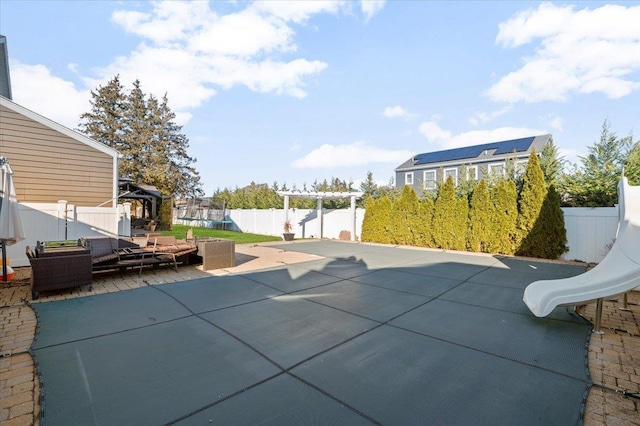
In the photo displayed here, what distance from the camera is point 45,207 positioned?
774cm

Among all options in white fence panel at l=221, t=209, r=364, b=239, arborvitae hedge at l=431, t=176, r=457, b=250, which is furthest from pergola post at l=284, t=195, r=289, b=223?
arborvitae hedge at l=431, t=176, r=457, b=250

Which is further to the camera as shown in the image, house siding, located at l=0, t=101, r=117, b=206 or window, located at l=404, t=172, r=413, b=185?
window, located at l=404, t=172, r=413, b=185

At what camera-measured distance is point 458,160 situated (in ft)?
83.6

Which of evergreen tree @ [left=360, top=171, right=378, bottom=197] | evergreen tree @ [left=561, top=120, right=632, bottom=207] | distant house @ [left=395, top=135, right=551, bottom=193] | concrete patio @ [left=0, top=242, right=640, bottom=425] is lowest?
concrete patio @ [left=0, top=242, right=640, bottom=425]

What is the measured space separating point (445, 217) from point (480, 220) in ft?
4.59

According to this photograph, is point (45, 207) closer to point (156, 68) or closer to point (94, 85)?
point (156, 68)

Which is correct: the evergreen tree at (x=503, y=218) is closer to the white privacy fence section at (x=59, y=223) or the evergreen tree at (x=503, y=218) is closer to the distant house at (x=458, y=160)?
the distant house at (x=458, y=160)

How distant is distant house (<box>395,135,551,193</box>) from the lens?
2300cm

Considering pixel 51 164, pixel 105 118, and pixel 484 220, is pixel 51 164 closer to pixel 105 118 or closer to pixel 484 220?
pixel 484 220

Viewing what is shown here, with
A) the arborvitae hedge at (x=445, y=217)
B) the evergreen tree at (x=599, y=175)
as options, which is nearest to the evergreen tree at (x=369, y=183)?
the arborvitae hedge at (x=445, y=217)

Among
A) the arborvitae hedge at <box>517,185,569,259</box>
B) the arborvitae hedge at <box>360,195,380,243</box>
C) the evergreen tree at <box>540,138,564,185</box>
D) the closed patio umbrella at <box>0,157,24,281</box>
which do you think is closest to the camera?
the closed patio umbrella at <box>0,157,24,281</box>

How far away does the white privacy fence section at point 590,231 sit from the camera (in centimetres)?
925

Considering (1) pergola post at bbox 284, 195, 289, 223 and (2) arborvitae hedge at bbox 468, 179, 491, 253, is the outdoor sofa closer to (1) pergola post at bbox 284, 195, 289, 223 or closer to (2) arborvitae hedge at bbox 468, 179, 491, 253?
(1) pergola post at bbox 284, 195, 289, 223

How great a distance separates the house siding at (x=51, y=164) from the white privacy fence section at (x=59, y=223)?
1.53 metres
